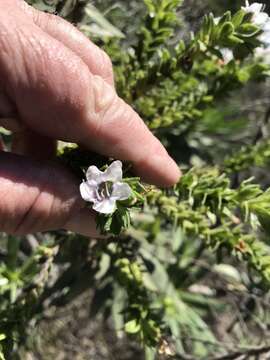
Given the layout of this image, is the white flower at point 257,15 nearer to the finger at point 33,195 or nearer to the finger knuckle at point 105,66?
the finger knuckle at point 105,66

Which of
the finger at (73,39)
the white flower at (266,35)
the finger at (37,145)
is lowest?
the finger at (37,145)

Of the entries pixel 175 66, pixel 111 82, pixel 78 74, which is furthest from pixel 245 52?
pixel 78 74

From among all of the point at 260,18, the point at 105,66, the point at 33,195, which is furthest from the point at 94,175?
the point at 260,18

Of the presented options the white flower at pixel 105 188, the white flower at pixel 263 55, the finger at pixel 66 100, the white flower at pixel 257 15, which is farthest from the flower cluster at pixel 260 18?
the white flower at pixel 105 188

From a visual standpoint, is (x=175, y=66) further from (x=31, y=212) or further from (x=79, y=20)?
(x=31, y=212)

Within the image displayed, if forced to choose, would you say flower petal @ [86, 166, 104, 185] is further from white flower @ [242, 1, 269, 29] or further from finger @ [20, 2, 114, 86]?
white flower @ [242, 1, 269, 29]
